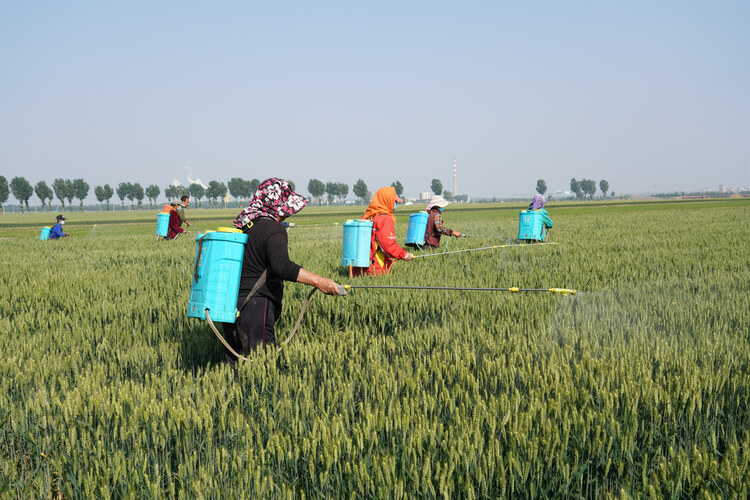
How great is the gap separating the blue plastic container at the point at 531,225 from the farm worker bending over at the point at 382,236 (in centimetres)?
497

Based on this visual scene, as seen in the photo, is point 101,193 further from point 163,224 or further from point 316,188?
point 163,224

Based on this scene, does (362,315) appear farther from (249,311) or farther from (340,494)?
(340,494)

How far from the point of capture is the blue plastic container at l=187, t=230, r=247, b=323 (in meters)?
3.72

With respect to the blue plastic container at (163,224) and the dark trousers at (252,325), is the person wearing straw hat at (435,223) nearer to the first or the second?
the dark trousers at (252,325)

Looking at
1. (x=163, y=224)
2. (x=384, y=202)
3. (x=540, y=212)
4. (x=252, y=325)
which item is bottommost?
(x=252, y=325)

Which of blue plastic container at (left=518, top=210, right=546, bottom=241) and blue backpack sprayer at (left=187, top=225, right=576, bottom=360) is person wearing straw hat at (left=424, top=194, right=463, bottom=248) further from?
blue backpack sprayer at (left=187, top=225, right=576, bottom=360)

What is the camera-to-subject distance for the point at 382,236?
24.2ft

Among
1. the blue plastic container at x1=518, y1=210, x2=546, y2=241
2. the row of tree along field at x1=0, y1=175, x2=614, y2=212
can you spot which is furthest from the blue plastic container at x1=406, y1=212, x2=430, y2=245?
the row of tree along field at x1=0, y1=175, x2=614, y2=212

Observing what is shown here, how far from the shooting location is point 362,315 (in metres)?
5.52

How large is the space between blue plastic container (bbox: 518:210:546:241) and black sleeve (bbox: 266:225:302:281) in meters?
8.78

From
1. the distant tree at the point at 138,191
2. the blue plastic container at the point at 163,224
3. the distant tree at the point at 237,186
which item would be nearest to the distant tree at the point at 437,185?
the distant tree at the point at 237,186

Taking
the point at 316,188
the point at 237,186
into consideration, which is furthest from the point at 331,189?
the point at 237,186

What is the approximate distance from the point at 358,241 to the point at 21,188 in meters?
158

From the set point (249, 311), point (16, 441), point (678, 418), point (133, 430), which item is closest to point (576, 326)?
point (678, 418)
